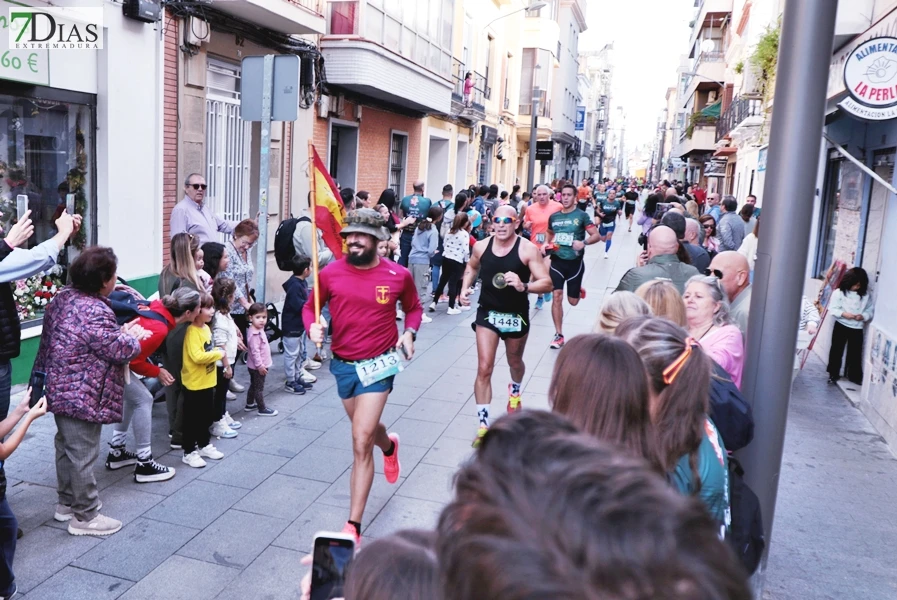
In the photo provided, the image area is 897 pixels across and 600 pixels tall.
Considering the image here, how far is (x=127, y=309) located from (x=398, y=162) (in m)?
14.3

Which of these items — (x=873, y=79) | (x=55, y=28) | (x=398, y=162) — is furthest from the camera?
(x=398, y=162)

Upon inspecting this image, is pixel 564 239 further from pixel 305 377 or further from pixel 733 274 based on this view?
pixel 733 274

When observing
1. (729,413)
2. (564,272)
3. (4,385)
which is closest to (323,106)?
(564,272)

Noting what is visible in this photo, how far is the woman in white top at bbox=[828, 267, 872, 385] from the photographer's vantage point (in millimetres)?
8492

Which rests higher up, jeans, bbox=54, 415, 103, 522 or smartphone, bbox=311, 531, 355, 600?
smartphone, bbox=311, 531, 355, 600

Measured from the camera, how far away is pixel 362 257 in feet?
16.8

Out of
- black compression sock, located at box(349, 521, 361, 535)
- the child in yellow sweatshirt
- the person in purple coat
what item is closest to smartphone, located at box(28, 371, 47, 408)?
the person in purple coat

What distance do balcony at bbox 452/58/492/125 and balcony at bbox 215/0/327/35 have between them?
9026mm

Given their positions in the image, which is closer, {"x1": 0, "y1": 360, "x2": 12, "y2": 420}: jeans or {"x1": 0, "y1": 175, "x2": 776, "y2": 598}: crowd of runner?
{"x1": 0, "y1": 175, "x2": 776, "y2": 598}: crowd of runner

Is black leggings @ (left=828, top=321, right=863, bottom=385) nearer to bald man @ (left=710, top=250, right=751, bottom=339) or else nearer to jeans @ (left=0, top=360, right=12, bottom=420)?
bald man @ (left=710, top=250, right=751, bottom=339)

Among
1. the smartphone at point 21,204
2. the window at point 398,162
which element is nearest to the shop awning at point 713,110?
the window at point 398,162

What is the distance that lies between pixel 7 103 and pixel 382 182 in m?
10.5

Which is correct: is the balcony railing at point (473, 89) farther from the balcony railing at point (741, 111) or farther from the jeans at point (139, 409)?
the jeans at point (139, 409)

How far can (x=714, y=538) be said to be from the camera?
33.2 inches
